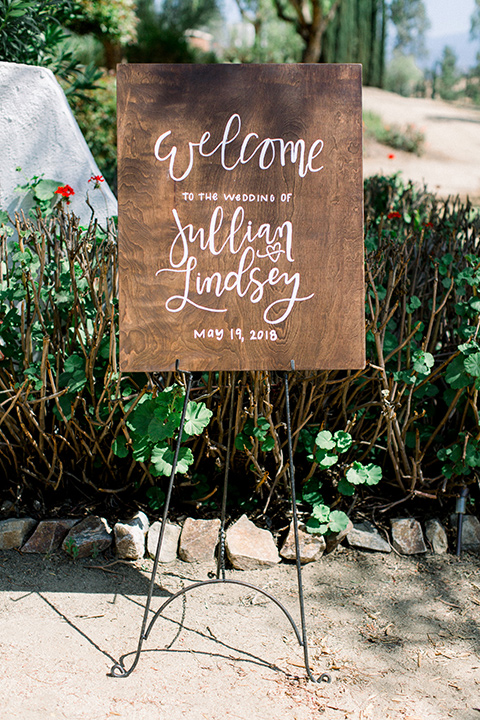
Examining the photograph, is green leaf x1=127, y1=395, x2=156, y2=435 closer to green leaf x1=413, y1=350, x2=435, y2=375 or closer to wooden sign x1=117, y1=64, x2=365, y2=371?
wooden sign x1=117, y1=64, x2=365, y2=371

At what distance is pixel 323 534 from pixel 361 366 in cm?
85

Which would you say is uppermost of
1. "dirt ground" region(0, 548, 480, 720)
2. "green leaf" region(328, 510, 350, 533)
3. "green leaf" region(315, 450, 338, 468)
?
"green leaf" region(315, 450, 338, 468)

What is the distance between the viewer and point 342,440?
7.64 feet

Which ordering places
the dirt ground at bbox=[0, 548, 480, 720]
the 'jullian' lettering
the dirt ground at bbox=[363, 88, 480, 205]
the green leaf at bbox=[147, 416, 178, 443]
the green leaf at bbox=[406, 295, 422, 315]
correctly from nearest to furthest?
the dirt ground at bbox=[0, 548, 480, 720], the 'jullian' lettering, the green leaf at bbox=[147, 416, 178, 443], the green leaf at bbox=[406, 295, 422, 315], the dirt ground at bbox=[363, 88, 480, 205]

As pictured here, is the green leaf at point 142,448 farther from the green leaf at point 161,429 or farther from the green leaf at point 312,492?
the green leaf at point 312,492

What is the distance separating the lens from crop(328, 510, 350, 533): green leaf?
237 cm

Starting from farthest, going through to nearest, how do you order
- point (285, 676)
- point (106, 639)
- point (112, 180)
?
point (112, 180), point (106, 639), point (285, 676)

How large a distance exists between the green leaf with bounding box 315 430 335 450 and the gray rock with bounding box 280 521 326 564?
1.26 ft

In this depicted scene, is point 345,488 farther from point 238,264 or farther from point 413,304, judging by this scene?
point 238,264

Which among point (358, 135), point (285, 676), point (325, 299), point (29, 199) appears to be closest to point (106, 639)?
point (285, 676)

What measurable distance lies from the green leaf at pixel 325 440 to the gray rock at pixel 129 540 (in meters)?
0.77

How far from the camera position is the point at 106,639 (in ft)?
6.50

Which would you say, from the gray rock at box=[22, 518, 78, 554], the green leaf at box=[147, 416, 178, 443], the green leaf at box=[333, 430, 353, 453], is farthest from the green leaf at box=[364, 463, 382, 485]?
the gray rock at box=[22, 518, 78, 554]

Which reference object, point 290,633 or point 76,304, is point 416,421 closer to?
point 290,633
